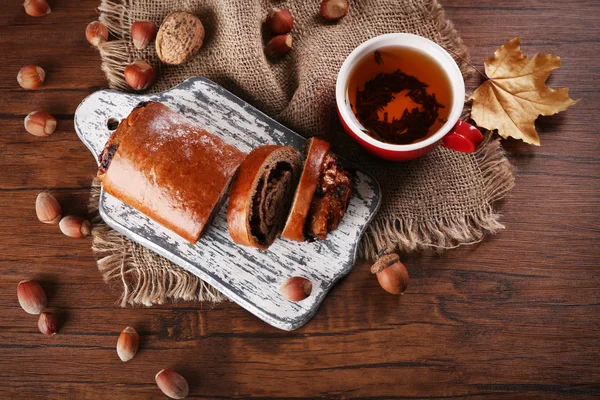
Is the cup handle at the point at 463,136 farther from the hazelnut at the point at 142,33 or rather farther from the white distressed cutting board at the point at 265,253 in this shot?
the hazelnut at the point at 142,33

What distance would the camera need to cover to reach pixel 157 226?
87.3 inches

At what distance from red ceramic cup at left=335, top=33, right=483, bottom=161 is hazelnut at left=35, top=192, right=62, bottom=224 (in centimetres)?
133

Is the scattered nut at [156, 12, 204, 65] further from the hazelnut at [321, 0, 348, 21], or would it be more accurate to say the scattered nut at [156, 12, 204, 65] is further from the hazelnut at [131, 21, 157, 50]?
the hazelnut at [321, 0, 348, 21]

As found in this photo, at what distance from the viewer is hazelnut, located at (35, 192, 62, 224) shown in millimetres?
2297

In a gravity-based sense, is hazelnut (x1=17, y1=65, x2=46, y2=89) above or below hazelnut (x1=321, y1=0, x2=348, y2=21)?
below

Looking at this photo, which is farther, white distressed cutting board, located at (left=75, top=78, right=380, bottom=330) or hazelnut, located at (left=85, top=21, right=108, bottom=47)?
hazelnut, located at (left=85, top=21, right=108, bottom=47)

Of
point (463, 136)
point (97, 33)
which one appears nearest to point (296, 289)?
point (463, 136)

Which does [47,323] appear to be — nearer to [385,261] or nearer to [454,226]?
[385,261]

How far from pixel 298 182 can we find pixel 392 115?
1.53ft

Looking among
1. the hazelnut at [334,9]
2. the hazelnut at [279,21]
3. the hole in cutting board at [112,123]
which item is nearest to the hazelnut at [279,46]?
the hazelnut at [279,21]

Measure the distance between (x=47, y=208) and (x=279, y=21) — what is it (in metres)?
1.32

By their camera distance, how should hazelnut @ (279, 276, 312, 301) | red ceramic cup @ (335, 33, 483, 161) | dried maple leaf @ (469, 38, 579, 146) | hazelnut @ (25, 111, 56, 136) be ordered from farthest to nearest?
hazelnut @ (25, 111, 56, 136)
dried maple leaf @ (469, 38, 579, 146)
hazelnut @ (279, 276, 312, 301)
red ceramic cup @ (335, 33, 483, 161)

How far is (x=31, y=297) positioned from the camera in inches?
89.2

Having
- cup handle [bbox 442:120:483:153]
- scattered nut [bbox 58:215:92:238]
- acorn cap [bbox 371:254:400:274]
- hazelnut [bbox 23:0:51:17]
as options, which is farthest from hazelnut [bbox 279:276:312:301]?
hazelnut [bbox 23:0:51:17]
